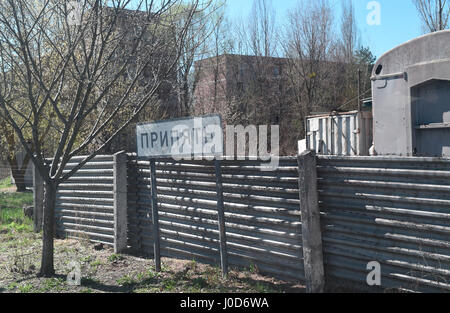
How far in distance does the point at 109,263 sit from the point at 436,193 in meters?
4.77

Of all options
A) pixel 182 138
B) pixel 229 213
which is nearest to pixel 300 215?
pixel 229 213

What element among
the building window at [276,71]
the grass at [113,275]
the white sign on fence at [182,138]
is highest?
the building window at [276,71]

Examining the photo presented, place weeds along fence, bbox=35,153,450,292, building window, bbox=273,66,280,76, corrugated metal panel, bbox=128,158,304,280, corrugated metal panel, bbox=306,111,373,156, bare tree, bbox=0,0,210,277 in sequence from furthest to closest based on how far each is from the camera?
building window, bbox=273,66,280,76 → corrugated metal panel, bbox=306,111,373,156 → bare tree, bbox=0,0,210,277 → corrugated metal panel, bbox=128,158,304,280 → weeds along fence, bbox=35,153,450,292

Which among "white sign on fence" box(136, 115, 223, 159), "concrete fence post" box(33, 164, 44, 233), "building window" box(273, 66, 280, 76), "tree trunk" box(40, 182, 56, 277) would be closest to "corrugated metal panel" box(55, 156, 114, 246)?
"concrete fence post" box(33, 164, 44, 233)

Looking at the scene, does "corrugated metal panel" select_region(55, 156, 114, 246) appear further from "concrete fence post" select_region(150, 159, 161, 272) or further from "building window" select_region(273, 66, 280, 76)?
"building window" select_region(273, 66, 280, 76)

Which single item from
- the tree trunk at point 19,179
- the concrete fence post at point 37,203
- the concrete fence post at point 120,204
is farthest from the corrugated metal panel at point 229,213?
the tree trunk at point 19,179

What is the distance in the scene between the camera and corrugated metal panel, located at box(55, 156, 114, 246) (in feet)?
25.1

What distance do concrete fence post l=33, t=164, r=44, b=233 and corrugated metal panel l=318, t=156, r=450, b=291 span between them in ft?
21.9

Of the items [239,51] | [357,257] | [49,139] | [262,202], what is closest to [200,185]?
[262,202]

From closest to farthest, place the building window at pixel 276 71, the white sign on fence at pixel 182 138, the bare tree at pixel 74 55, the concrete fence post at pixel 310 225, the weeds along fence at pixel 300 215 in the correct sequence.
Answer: the weeds along fence at pixel 300 215
the concrete fence post at pixel 310 225
the white sign on fence at pixel 182 138
the bare tree at pixel 74 55
the building window at pixel 276 71

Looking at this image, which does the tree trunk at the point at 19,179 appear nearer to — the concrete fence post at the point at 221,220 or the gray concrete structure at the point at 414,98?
the gray concrete structure at the point at 414,98

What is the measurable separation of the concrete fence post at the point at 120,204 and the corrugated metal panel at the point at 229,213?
0.12 meters

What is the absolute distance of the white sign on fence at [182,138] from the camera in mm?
5188

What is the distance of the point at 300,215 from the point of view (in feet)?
16.2
